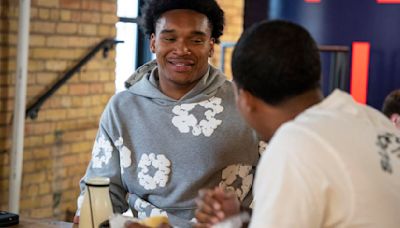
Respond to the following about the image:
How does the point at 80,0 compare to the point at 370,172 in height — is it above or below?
above

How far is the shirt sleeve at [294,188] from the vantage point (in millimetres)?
1419

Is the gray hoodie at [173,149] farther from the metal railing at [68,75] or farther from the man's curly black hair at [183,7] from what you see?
the metal railing at [68,75]

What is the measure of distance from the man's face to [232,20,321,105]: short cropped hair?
3.09 ft

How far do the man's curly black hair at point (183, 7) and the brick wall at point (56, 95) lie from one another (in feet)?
5.30

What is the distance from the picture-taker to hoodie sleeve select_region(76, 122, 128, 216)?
8.52 feet

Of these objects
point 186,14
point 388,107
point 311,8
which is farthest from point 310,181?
point 311,8

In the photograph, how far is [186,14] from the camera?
102 inches

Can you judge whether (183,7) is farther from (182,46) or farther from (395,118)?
(395,118)

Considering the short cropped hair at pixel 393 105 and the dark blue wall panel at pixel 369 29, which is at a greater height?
the dark blue wall panel at pixel 369 29

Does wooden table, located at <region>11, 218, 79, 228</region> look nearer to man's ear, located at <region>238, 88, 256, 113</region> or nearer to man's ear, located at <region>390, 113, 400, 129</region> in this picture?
man's ear, located at <region>238, 88, 256, 113</region>

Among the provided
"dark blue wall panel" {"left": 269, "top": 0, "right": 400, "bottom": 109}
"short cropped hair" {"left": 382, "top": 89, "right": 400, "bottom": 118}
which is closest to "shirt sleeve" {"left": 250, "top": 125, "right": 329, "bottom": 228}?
"short cropped hair" {"left": 382, "top": 89, "right": 400, "bottom": 118}

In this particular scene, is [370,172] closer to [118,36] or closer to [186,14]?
[186,14]

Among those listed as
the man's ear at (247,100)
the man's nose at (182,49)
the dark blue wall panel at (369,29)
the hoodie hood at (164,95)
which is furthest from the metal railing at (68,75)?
the man's ear at (247,100)

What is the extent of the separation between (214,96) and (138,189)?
40cm
